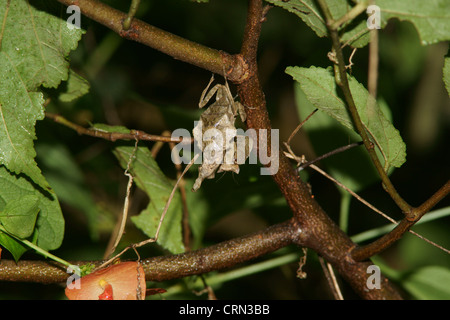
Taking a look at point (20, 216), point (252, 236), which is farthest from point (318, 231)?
point (20, 216)

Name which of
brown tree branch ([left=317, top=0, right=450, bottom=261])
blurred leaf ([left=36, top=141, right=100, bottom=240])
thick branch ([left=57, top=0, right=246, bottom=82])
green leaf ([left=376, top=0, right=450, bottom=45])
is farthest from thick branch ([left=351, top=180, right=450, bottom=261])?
blurred leaf ([left=36, top=141, right=100, bottom=240])

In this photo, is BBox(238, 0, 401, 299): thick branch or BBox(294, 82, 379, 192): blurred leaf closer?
BBox(238, 0, 401, 299): thick branch

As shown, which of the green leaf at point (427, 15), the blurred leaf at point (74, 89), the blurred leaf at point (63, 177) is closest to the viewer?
the green leaf at point (427, 15)

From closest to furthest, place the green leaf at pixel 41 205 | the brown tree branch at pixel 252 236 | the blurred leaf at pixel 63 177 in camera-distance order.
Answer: the brown tree branch at pixel 252 236, the green leaf at pixel 41 205, the blurred leaf at pixel 63 177

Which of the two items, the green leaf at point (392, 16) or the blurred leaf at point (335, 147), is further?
the blurred leaf at point (335, 147)

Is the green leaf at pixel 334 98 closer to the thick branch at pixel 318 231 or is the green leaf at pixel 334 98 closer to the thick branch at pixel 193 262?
the thick branch at pixel 318 231

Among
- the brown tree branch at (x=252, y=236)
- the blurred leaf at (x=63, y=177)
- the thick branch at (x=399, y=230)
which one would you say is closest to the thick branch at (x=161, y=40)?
the brown tree branch at (x=252, y=236)

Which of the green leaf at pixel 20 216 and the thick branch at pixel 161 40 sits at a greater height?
the thick branch at pixel 161 40

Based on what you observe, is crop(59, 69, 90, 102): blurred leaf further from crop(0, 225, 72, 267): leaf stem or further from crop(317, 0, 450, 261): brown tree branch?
crop(317, 0, 450, 261): brown tree branch
